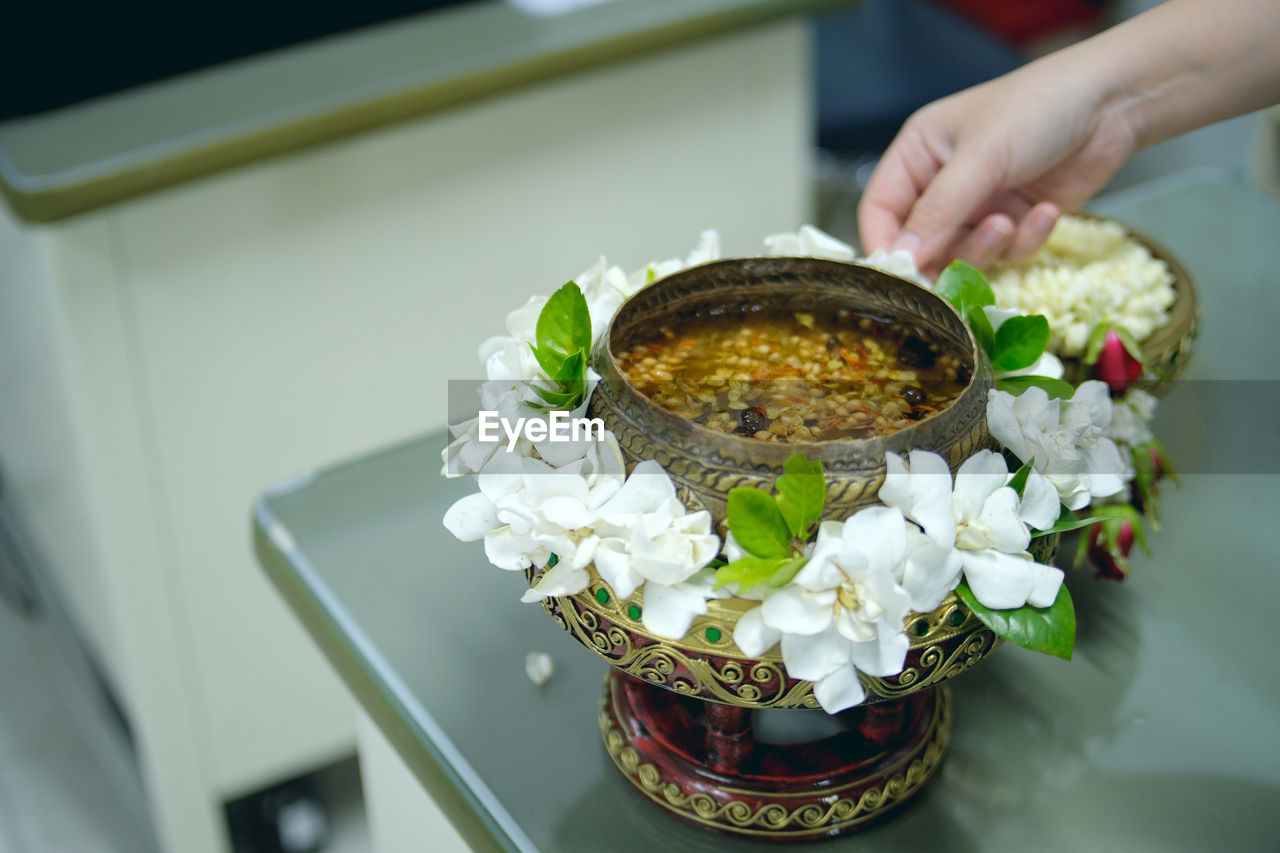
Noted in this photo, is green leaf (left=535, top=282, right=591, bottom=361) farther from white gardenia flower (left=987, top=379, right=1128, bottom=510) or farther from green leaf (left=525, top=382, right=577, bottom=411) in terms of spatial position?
white gardenia flower (left=987, top=379, right=1128, bottom=510)

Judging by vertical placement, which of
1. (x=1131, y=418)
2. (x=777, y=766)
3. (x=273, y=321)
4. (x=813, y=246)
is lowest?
(x=273, y=321)

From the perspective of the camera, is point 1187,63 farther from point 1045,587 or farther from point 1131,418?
point 1045,587

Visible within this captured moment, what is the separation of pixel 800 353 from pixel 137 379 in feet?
3.24

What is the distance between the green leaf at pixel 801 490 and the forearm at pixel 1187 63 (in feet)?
1.75

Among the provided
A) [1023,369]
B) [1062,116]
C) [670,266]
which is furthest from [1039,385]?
[1062,116]

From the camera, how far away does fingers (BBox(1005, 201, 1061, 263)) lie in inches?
35.7

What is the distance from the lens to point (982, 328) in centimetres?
71

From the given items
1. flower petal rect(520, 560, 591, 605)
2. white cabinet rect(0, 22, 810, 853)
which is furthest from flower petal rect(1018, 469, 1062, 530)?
white cabinet rect(0, 22, 810, 853)

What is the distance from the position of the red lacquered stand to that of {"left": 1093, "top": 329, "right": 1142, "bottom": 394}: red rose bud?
0.81 ft

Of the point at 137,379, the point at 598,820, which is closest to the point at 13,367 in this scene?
the point at 137,379

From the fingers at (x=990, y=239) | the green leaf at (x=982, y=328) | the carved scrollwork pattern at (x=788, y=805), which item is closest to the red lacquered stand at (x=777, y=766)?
the carved scrollwork pattern at (x=788, y=805)

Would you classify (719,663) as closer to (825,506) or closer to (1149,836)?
(825,506)

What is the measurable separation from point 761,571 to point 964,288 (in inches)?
10.8

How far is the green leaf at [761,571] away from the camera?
1.85ft
